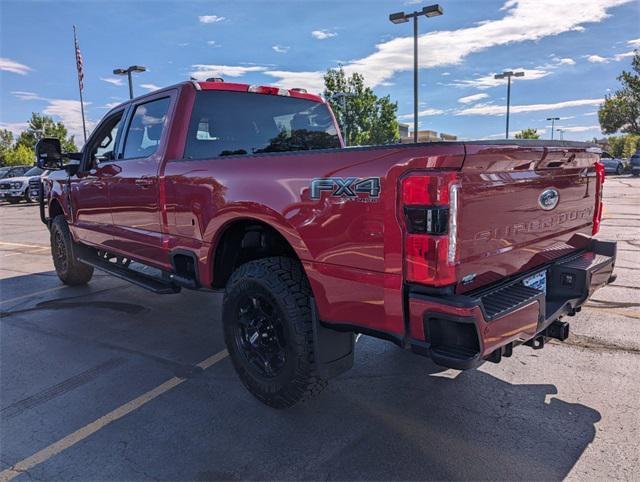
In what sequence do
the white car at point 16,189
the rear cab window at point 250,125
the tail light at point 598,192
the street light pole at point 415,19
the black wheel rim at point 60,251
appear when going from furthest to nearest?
the white car at point 16,189
the street light pole at point 415,19
the black wheel rim at point 60,251
the rear cab window at point 250,125
the tail light at point 598,192

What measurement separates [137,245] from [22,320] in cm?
183

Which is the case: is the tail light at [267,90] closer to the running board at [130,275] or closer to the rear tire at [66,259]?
the running board at [130,275]

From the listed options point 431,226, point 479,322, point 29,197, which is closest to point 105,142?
point 431,226

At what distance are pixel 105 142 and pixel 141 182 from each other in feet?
4.52

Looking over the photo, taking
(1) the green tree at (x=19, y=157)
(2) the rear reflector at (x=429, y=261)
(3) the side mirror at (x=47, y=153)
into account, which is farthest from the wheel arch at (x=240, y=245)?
(1) the green tree at (x=19, y=157)

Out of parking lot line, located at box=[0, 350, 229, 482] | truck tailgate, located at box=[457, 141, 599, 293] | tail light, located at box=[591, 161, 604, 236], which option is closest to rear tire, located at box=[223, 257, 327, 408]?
parking lot line, located at box=[0, 350, 229, 482]

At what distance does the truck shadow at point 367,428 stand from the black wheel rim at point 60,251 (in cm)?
276

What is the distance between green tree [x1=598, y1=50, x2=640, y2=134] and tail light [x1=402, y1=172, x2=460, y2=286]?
46.8m

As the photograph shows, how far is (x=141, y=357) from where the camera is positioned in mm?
4016

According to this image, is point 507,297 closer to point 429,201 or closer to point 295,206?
point 429,201

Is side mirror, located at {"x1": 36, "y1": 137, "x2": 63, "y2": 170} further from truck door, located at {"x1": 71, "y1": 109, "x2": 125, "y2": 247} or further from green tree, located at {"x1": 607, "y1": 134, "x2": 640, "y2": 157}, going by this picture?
green tree, located at {"x1": 607, "y1": 134, "x2": 640, "y2": 157}

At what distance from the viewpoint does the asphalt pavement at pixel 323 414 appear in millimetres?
2498

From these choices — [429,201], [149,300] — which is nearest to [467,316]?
[429,201]

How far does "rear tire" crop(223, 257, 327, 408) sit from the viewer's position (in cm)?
278
